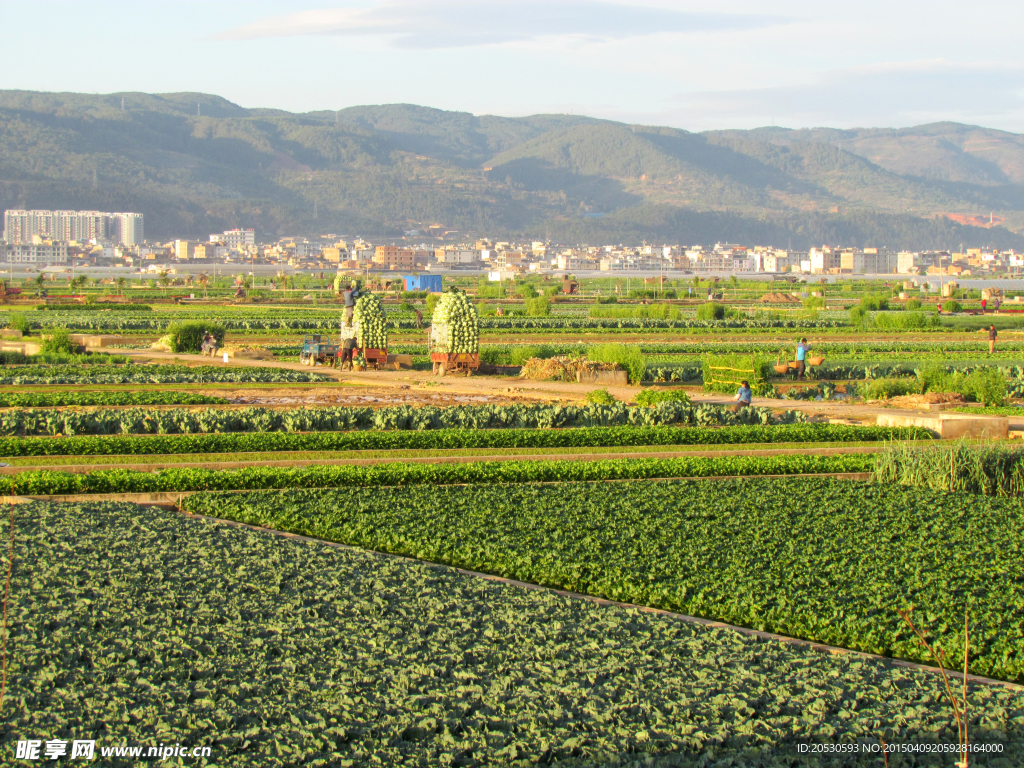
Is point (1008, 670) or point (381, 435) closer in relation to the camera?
point (1008, 670)

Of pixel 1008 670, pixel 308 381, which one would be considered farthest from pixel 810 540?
pixel 308 381

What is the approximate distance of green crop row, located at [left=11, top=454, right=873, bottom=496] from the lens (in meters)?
14.3

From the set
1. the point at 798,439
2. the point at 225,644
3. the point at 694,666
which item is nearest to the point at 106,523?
the point at 225,644

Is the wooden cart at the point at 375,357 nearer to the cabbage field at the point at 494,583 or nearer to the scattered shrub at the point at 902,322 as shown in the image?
the cabbage field at the point at 494,583

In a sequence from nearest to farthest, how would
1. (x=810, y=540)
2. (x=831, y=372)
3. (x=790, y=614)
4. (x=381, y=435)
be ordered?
(x=790, y=614)
(x=810, y=540)
(x=381, y=435)
(x=831, y=372)

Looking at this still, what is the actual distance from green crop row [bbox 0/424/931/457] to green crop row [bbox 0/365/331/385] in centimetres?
778

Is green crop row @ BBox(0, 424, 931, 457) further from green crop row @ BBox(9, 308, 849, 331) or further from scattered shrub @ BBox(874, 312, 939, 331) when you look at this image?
scattered shrub @ BBox(874, 312, 939, 331)

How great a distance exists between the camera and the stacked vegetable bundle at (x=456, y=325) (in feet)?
94.2

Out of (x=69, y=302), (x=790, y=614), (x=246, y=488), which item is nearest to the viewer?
(x=790, y=614)

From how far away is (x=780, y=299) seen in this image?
7812cm

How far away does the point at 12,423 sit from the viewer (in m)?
18.7

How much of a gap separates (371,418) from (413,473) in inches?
198

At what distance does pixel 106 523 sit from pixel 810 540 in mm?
8124

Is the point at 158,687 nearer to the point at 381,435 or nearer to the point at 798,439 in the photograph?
the point at 381,435
